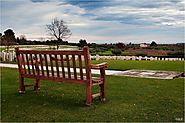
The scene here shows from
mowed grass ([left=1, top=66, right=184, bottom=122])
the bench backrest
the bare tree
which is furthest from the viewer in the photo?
the bare tree

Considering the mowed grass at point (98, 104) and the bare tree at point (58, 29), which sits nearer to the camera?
the mowed grass at point (98, 104)

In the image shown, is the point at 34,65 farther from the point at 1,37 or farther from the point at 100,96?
the point at 1,37

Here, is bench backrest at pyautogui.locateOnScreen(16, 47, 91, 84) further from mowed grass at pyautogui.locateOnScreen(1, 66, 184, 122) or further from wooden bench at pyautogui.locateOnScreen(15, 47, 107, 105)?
mowed grass at pyautogui.locateOnScreen(1, 66, 184, 122)

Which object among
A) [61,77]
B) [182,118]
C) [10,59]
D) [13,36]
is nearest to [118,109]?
[182,118]

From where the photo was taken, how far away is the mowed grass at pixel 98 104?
176 inches

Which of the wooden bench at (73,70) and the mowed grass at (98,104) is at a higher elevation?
the wooden bench at (73,70)

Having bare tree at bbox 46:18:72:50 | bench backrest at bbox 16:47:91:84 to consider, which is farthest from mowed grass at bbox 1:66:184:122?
bare tree at bbox 46:18:72:50

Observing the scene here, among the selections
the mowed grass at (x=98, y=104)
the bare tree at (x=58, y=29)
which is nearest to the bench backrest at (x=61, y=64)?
the mowed grass at (x=98, y=104)

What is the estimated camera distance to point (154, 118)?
4.35 metres

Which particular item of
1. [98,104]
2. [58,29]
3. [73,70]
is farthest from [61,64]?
[58,29]

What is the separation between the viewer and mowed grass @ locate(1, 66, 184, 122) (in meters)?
4.46

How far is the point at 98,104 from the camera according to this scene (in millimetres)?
5344

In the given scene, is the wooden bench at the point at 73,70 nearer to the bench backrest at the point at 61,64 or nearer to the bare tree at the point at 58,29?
the bench backrest at the point at 61,64

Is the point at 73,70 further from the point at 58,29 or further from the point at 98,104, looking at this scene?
the point at 58,29
